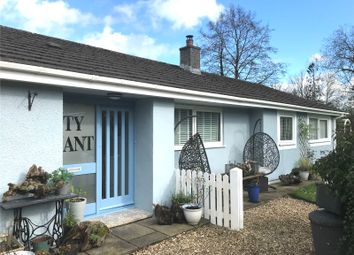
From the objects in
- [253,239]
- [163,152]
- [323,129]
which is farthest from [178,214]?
[323,129]

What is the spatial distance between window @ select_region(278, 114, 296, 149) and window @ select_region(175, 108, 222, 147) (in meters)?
3.33

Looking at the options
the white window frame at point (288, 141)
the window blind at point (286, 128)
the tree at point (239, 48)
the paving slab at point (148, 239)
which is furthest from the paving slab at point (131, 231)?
the tree at point (239, 48)

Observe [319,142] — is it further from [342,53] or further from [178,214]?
[342,53]

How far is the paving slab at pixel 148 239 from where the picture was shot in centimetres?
506

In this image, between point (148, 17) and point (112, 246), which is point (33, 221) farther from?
point (148, 17)

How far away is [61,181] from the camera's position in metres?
4.84

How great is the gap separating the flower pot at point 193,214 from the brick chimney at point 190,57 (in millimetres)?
6748

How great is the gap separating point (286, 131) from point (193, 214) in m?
7.49

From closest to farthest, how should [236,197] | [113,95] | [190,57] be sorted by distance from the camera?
[236,197] < [113,95] < [190,57]

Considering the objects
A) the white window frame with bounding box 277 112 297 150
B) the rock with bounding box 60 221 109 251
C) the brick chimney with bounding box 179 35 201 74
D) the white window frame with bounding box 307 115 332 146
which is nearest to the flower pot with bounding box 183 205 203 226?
the rock with bounding box 60 221 109 251

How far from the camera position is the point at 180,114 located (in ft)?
27.5

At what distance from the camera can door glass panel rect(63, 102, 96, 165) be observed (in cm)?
597

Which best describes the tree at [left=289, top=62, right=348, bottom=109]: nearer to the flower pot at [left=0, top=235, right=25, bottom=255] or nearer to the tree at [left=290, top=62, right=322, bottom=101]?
the tree at [left=290, top=62, right=322, bottom=101]

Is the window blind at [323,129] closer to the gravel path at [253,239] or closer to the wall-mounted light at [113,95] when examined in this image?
the gravel path at [253,239]
